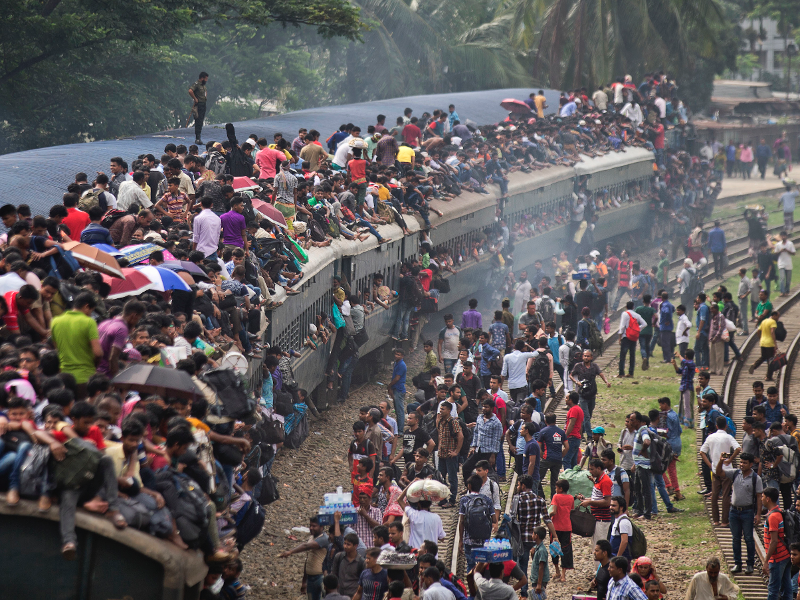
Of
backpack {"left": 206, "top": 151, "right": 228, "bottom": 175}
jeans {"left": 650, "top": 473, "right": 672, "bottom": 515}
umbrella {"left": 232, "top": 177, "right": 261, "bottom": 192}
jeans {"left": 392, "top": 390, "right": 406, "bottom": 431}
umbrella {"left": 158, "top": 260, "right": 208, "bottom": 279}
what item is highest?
backpack {"left": 206, "top": 151, "right": 228, "bottom": 175}

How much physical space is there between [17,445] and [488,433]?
24.7 ft

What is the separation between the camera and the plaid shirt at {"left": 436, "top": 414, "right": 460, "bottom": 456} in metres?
13.9

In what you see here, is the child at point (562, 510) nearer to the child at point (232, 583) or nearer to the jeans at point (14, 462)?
the child at point (232, 583)

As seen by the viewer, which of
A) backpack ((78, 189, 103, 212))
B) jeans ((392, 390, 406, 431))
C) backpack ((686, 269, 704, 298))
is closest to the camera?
backpack ((78, 189, 103, 212))

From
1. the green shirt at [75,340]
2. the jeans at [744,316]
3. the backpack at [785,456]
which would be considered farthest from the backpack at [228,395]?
the jeans at [744,316]

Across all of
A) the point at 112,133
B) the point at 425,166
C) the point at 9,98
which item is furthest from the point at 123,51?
the point at 425,166

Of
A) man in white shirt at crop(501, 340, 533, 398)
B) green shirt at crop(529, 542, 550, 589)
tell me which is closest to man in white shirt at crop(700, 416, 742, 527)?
green shirt at crop(529, 542, 550, 589)

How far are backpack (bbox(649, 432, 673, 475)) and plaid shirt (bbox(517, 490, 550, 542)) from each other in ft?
9.81

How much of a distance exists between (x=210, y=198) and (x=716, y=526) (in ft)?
26.2

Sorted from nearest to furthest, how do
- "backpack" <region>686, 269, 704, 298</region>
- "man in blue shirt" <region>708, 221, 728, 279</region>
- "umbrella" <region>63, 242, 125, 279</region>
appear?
1. "umbrella" <region>63, 242, 125, 279</region>
2. "backpack" <region>686, 269, 704, 298</region>
3. "man in blue shirt" <region>708, 221, 728, 279</region>

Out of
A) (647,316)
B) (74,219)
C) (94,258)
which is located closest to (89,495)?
(94,258)

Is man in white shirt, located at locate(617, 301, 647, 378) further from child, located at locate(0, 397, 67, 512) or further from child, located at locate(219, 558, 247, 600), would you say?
child, located at locate(0, 397, 67, 512)

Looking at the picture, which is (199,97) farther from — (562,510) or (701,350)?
(562,510)

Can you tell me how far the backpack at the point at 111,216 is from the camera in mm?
12375
